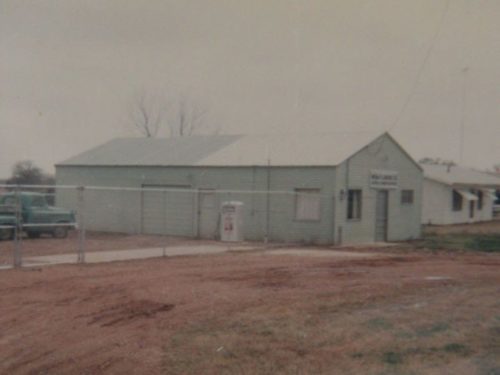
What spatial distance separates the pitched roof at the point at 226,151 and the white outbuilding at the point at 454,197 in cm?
1607

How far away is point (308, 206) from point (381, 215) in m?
4.87

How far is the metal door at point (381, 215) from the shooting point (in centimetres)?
3353

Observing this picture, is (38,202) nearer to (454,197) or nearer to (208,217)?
(208,217)

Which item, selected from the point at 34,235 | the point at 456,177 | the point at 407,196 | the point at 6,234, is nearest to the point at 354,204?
the point at 407,196

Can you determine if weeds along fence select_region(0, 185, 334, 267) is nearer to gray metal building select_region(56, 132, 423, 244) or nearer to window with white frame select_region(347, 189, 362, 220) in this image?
gray metal building select_region(56, 132, 423, 244)

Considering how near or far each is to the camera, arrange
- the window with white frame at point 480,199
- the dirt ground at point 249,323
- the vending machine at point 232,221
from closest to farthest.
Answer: the dirt ground at point 249,323 → the vending machine at point 232,221 → the window with white frame at point 480,199

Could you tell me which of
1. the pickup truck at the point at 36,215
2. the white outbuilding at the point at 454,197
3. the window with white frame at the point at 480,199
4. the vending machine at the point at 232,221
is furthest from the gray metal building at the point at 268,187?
the window with white frame at the point at 480,199

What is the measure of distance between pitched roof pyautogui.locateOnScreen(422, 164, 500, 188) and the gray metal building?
42.7 feet

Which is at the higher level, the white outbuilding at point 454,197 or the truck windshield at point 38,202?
the white outbuilding at point 454,197

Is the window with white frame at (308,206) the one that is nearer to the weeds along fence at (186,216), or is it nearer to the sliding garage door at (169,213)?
the weeds along fence at (186,216)

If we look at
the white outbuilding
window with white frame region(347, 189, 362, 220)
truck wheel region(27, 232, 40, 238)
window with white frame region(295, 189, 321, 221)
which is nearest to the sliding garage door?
window with white frame region(295, 189, 321, 221)

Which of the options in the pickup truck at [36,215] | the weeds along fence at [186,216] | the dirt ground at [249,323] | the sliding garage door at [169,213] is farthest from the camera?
the sliding garage door at [169,213]

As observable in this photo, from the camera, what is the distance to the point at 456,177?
52.8 meters

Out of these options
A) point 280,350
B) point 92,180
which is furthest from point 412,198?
point 280,350
